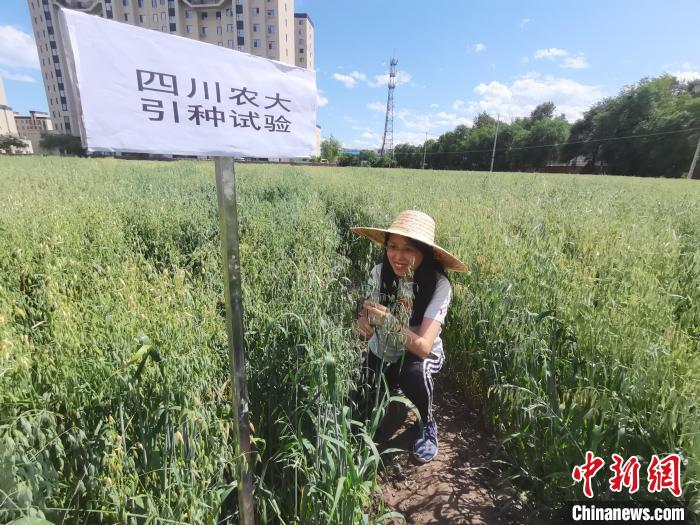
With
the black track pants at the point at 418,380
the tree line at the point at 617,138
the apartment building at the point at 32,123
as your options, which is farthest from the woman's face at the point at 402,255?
the apartment building at the point at 32,123

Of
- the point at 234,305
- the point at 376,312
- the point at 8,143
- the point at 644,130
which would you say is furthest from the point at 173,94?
the point at 8,143

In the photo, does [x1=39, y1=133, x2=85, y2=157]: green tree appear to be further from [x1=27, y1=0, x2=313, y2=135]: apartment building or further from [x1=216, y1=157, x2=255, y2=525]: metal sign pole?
[x1=216, y1=157, x2=255, y2=525]: metal sign pole

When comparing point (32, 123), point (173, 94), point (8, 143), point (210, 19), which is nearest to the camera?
point (173, 94)

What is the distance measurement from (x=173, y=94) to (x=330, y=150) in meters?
73.2

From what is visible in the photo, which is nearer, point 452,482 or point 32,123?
point 452,482

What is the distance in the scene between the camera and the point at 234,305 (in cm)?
127

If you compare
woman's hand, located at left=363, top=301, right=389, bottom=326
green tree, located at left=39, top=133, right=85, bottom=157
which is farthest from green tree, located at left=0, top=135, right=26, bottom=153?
woman's hand, located at left=363, top=301, right=389, bottom=326

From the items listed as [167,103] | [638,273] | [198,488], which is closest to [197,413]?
[198,488]

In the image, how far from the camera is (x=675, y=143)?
36406 mm

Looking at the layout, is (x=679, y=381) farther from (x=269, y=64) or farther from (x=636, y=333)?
(x=269, y=64)

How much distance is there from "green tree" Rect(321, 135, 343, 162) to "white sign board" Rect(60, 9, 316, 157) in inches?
2799

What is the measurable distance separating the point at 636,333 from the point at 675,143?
50579mm

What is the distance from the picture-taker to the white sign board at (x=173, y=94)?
0.97m

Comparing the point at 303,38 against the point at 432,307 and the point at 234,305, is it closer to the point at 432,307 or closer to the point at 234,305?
the point at 432,307
